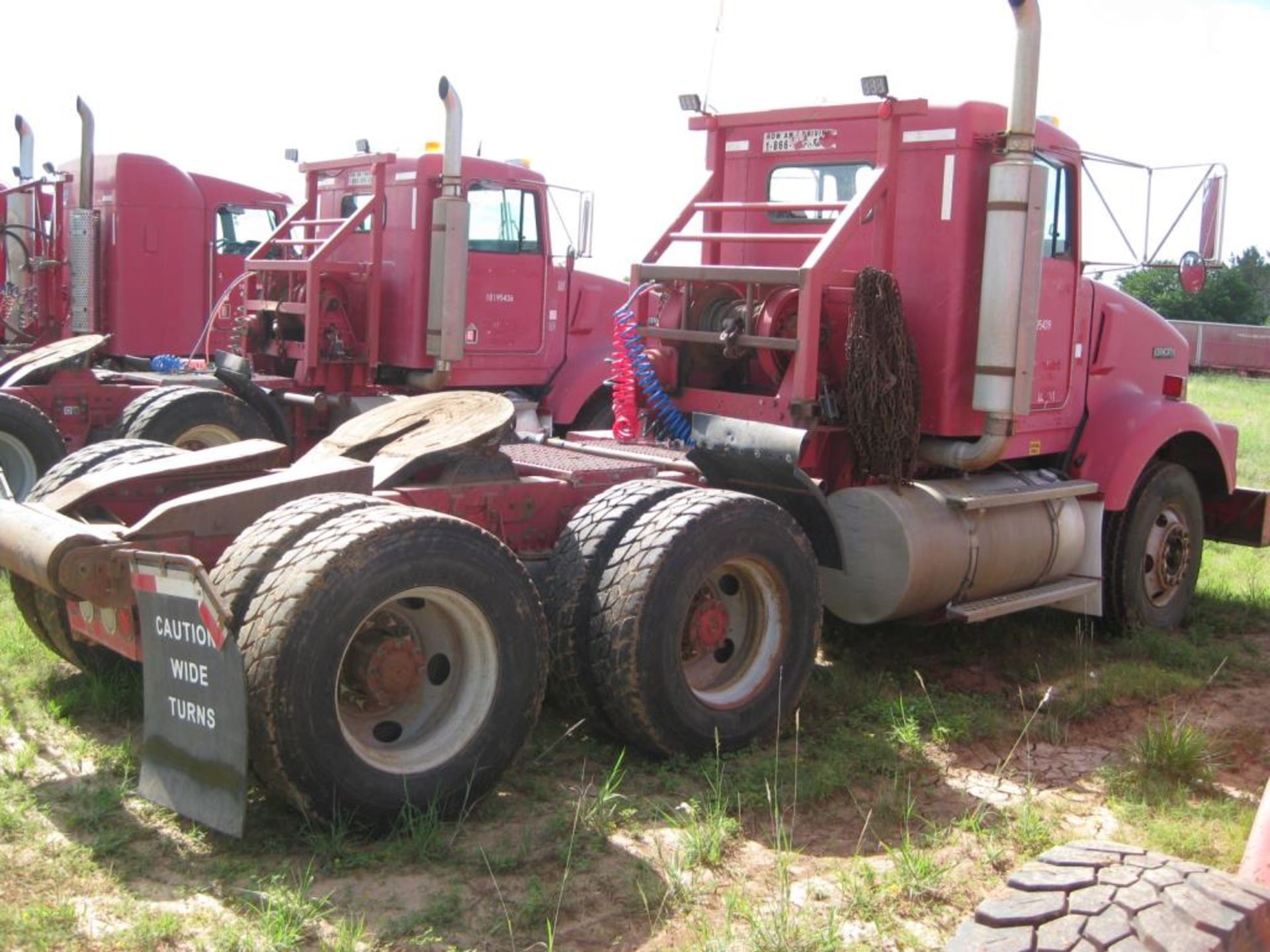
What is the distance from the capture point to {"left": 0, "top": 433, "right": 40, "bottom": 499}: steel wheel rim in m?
8.45

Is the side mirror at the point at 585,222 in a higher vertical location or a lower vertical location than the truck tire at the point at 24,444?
higher

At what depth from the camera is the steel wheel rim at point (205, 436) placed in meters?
8.83

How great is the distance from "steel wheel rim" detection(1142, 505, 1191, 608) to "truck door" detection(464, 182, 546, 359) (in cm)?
523

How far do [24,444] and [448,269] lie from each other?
3067mm

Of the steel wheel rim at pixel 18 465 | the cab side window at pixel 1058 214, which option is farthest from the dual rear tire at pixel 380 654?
the steel wheel rim at pixel 18 465

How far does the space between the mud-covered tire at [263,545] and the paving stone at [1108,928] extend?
251 centimetres

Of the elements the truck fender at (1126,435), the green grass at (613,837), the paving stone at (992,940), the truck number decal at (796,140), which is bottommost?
the green grass at (613,837)

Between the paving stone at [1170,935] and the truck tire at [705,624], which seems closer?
the paving stone at [1170,935]

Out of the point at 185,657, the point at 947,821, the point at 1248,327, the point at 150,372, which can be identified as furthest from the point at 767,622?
the point at 1248,327

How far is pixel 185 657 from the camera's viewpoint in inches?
152

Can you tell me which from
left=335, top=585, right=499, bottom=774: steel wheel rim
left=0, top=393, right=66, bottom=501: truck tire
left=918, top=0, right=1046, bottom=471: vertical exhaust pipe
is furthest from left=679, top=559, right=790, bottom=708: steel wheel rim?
left=0, top=393, right=66, bottom=501: truck tire

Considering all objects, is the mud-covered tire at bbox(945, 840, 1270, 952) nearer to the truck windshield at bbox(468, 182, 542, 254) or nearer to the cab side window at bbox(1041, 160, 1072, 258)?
the cab side window at bbox(1041, 160, 1072, 258)

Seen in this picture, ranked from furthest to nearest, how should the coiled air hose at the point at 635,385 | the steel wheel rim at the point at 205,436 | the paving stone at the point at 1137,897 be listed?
the steel wheel rim at the point at 205,436 → the coiled air hose at the point at 635,385 → the paving stone at the point at 1137,897

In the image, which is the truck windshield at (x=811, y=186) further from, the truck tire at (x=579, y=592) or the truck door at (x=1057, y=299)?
the truck tire at (x=579, y=592)
